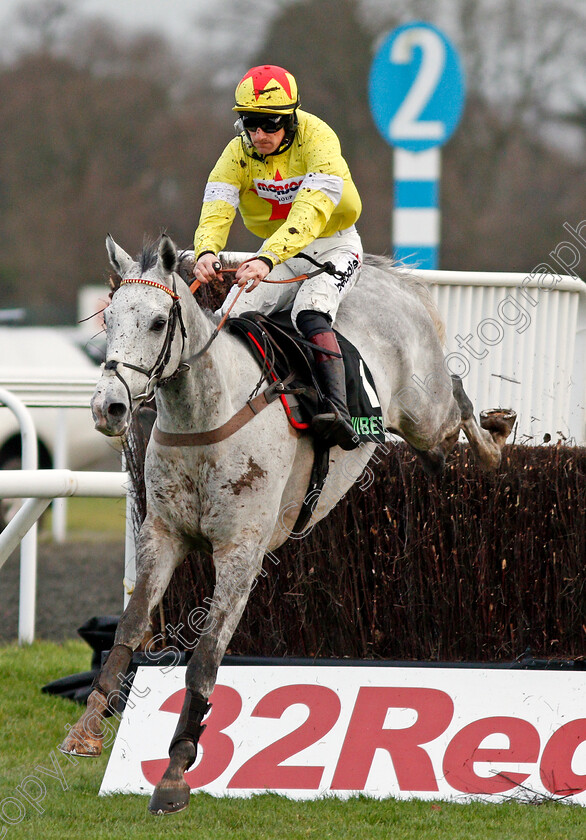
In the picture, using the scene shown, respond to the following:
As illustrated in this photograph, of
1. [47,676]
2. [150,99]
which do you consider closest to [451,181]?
[150,99]

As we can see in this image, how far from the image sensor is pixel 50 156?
29.2 meters

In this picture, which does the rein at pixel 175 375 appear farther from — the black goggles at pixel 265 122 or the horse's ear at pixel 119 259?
the black goggles at pixel 265 122

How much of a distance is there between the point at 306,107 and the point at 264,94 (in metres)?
23.1

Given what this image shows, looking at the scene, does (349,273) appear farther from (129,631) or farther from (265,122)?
(129,631)

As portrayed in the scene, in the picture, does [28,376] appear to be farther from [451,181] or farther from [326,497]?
[451,181]

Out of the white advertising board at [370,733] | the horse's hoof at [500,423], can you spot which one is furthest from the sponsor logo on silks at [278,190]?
the white advertising board at [370,733]

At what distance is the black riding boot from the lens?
478 cm

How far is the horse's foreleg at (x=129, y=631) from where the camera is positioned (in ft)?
13.2

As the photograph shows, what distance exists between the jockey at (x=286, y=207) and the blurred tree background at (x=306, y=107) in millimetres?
22347

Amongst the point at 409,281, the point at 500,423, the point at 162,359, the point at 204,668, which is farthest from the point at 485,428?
the point at 162,359

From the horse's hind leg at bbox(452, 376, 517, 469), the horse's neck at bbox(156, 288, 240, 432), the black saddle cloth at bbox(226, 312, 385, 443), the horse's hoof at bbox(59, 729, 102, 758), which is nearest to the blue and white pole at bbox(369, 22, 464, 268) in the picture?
the horse's hind leg at bbox(452, 376, 517, 469)

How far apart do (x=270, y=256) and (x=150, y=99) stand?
91.3 feet

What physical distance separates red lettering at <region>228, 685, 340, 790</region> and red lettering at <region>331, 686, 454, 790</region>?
10 centimetres

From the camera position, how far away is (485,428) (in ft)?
20.6
